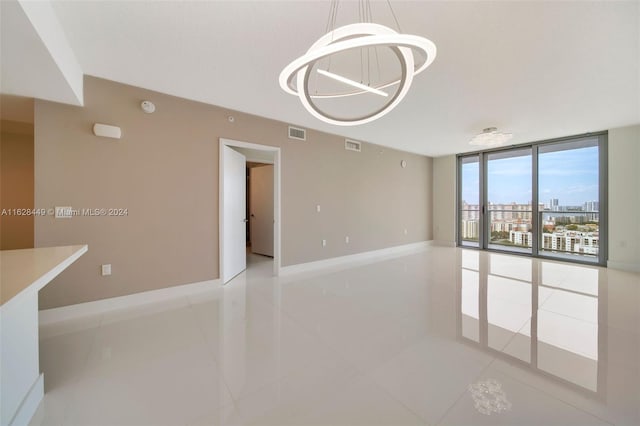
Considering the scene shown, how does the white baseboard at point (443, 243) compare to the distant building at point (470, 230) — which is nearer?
the distant building at point (470, 230)

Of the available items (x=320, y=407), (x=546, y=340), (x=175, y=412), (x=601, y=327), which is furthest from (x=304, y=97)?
(x=601, y=327)

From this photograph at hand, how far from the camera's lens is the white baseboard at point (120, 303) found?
2533 mm

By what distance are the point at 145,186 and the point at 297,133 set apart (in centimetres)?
255

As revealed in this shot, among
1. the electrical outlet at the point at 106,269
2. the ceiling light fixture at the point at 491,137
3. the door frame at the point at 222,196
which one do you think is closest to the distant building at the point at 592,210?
the ceiling light fixture at the point at 491,137

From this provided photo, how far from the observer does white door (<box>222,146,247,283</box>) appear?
367 cm

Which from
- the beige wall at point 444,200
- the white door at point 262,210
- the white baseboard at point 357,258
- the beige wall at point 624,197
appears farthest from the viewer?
the beige wall at point 444,200

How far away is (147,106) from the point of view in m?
2.97

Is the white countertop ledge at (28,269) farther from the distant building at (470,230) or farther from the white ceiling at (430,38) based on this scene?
the distant building at (470,230)

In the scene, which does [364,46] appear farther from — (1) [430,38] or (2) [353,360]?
(2) [353,360]

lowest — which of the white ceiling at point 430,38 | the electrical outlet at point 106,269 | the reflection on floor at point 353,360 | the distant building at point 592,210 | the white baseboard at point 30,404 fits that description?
the reflection on floor at point 353,360

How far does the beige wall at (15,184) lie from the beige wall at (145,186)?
67.7 inches

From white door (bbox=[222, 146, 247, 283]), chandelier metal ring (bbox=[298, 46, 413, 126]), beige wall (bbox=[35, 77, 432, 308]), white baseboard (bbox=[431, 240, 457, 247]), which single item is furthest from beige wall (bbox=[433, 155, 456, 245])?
chandelier metal ring (bbox=[298, 46, 413, 126])

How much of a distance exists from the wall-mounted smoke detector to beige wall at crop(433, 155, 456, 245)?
7.20 m

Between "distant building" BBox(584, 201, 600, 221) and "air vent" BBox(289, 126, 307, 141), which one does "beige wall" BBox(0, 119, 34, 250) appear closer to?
"air vent" BBox(289, 126, 307, 141)
